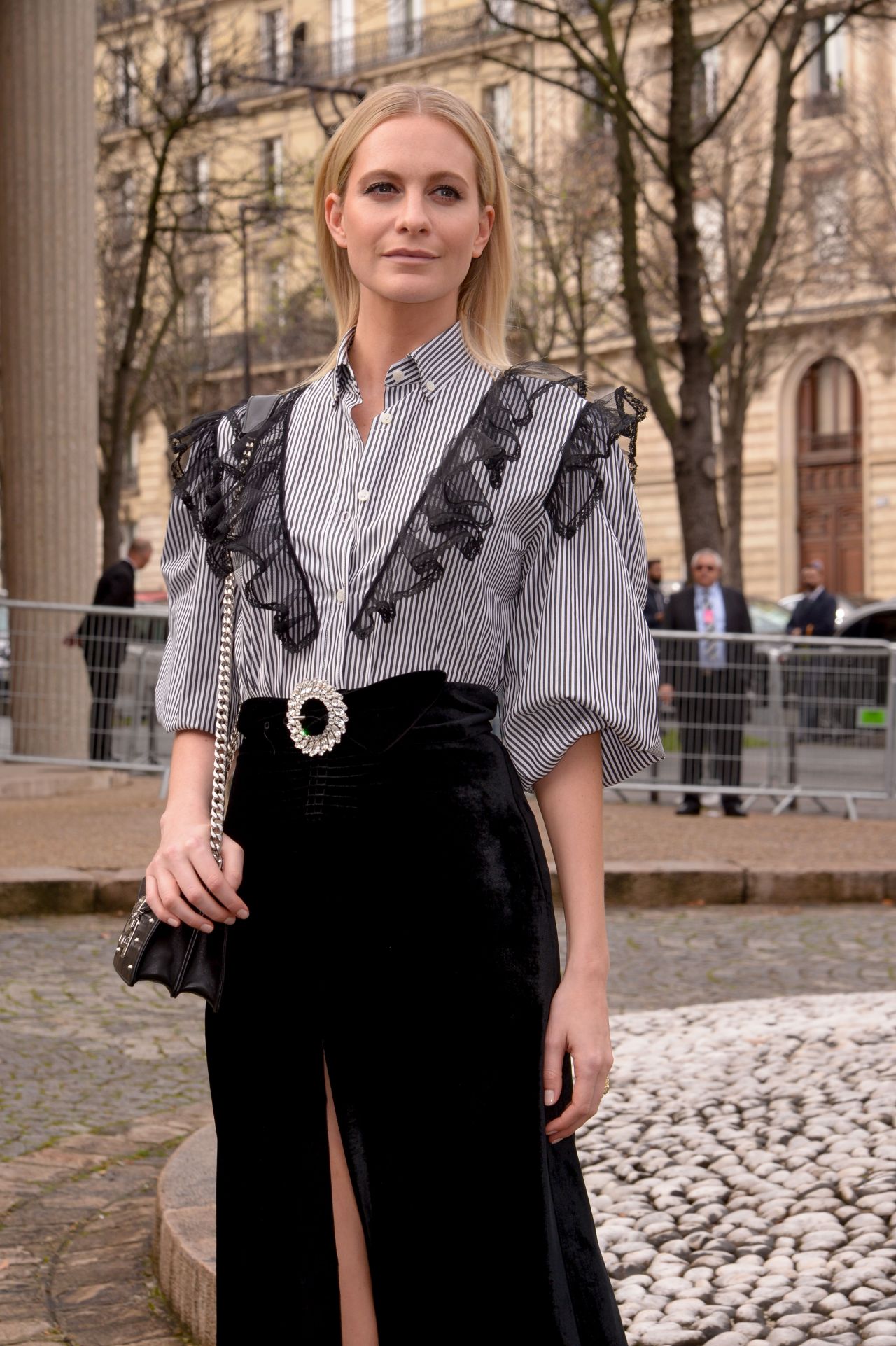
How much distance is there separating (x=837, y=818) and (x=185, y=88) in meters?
13.3

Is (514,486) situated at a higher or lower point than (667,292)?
lower

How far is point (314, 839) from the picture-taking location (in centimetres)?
213

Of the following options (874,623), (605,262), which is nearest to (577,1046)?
(874,623)

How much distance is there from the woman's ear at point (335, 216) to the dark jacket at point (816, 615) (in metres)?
17.0

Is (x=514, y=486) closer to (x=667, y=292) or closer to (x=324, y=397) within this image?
(x=324, y=397)

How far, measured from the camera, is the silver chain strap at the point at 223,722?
219 centimetres

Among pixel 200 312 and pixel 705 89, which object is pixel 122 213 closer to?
pixel 705 89

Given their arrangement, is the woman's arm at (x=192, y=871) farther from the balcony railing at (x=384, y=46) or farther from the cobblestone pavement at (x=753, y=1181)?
the balcony railing at (x=384, y=46)

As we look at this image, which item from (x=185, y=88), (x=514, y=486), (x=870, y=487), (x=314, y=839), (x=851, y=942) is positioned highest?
(x=185, y=88)

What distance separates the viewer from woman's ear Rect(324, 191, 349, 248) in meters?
2.44

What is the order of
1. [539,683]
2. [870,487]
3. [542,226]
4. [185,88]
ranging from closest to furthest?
1. [539,683]
2. [185,88]
3. [542,226]
4. [870,487]

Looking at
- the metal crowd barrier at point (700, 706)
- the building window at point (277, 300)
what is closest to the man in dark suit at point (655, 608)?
the metal crowd barrier at point (700, 706)

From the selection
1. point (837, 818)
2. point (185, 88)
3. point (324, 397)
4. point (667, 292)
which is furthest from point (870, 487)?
point (324, 397)

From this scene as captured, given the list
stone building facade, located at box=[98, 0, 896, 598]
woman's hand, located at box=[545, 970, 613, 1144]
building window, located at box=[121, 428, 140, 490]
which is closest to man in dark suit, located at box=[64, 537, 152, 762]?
woman's hand, located at box=[545, 970, 613, 1144]
